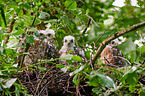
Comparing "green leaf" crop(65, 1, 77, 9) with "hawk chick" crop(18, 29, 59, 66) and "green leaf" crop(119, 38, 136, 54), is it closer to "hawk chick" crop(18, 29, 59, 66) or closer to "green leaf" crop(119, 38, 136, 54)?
"green leaf" crop(119, 38, 136, 54)

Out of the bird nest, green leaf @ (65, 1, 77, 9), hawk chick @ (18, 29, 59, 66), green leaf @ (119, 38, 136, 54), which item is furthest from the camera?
hawk chick @ (18, 29, 59, 66)

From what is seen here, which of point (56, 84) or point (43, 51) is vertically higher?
point (43, 51)

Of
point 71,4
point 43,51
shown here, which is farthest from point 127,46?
point 43,51

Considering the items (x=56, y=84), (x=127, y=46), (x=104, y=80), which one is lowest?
(x=56, y=84)

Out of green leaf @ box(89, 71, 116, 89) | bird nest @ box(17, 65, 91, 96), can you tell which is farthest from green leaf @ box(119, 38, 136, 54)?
bird nest @ box(17, 65, 91, 96)

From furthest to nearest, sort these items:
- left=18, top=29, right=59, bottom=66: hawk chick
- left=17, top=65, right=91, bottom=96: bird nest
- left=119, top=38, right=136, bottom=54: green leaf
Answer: left=18, top=29, right=59, bottom=66: hawk chick < left=17, top=65, right=91, bottom=96: bird nest < left=119, top=38, right=136, bottom=54: green leaf

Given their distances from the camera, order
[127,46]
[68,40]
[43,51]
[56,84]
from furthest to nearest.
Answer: [43,51]
[56,84]
[68,40]
[127,46]

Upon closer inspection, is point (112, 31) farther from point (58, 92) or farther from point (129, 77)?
point (58, 92)

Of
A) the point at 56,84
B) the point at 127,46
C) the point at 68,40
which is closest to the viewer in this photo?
the point at 127,46

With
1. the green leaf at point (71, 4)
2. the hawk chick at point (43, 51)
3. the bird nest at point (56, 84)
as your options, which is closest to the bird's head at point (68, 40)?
the green leaf at point (71, 4)

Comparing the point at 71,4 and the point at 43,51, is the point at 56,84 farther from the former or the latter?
the point at 71,4

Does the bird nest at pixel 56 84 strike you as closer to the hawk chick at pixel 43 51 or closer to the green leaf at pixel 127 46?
the hawk chick at pixel 43 51

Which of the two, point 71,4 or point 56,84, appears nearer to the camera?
point 71,4

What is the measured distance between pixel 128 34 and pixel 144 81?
108cm
